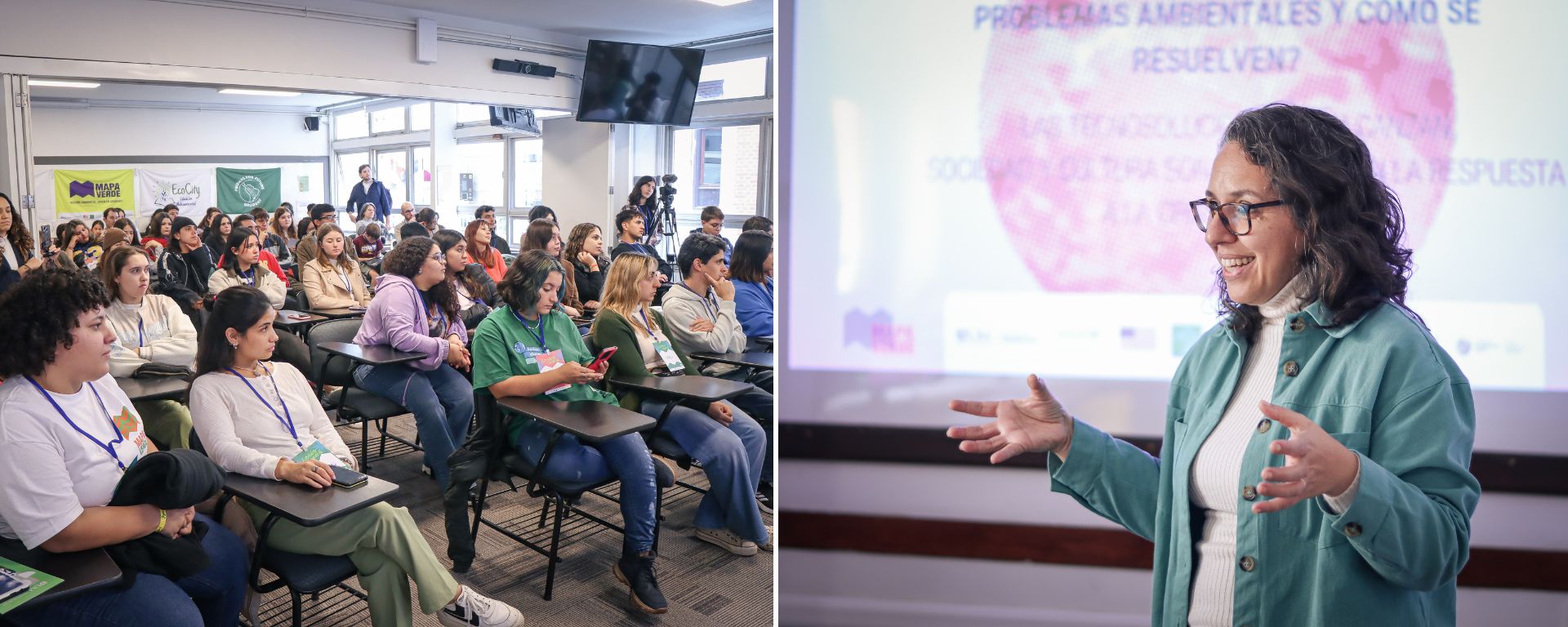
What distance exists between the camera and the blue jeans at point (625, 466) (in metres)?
2.55

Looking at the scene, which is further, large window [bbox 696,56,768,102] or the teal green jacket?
large window [bbox 696,56,768,102]

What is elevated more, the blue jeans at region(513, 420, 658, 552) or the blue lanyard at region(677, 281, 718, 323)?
the blue lanyard at region(677, 281, 718, 323)

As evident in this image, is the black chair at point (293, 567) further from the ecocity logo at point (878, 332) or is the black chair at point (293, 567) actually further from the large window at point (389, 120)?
the large window at point (389, 120)

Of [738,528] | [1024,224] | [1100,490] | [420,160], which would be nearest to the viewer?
[1100,490]

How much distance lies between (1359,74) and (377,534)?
2237 mm

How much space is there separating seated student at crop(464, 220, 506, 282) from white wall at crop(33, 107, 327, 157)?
11.3 m

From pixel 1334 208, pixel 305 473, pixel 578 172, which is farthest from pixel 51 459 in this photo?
pixel 578 172

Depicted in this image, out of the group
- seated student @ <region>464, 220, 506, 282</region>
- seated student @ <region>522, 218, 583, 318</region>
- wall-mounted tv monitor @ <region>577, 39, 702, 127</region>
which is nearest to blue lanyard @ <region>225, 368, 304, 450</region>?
seated student @ <region>522, 218, 583, 318</region>

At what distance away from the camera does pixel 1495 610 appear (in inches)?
78.5

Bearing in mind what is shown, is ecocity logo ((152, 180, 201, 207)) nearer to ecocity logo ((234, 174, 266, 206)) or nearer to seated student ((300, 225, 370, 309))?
ecocity logo ((234, 174, 266, 206))

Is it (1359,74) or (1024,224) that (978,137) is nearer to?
(1024,224)

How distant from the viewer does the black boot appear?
2.48m

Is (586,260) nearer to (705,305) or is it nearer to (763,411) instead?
(705,305)

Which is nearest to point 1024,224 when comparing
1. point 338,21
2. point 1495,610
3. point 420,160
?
point 1495,610
